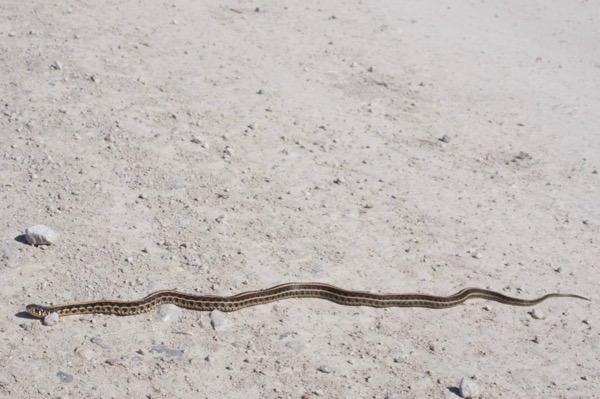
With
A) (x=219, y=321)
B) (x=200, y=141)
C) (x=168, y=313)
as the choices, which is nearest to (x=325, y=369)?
(x=219, y=321)

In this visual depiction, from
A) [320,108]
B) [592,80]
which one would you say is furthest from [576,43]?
[320,108]

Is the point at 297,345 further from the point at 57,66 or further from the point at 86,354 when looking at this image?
the point at 57,66

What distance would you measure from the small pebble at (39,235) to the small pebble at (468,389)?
428 cm

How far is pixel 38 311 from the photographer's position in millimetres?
6965

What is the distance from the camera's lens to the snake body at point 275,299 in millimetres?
7168

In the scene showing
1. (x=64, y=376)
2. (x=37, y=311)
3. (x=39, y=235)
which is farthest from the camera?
(x=39, y=235)

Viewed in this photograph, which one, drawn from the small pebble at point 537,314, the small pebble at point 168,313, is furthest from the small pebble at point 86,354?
the small pebble at point 537,314

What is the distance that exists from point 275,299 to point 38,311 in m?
2.21

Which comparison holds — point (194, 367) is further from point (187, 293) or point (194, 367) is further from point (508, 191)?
point (508, 191)

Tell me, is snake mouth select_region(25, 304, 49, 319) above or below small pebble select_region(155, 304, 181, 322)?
above

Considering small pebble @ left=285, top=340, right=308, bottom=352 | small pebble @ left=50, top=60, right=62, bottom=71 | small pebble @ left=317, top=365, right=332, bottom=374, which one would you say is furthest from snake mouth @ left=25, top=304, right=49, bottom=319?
small pebble @ left=50, top=60, right=62, bottom=71

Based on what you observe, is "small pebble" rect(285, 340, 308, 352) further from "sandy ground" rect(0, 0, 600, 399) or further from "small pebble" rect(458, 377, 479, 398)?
"small pebble" rect(458, 377, 479, 398)

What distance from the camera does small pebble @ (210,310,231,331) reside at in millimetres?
7285

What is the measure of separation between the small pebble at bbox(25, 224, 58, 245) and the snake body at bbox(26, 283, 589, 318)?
1144 millimetres
